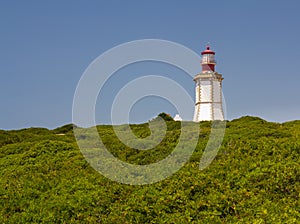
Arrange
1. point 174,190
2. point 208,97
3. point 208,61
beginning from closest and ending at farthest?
point 174,190 → point 208,97 → point 208,61

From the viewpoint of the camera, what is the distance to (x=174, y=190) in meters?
13.5

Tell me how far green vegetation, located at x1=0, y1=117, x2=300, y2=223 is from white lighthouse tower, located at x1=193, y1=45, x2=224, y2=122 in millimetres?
30094

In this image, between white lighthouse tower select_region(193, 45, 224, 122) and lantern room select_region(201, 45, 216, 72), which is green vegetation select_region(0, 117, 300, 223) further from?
lantern room select_region(201, 45, 216, 72)

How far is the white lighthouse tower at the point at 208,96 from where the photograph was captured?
47906mm

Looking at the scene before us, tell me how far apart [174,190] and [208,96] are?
3530 cm

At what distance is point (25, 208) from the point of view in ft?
45.2

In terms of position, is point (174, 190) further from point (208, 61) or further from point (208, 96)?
point (208, 61)

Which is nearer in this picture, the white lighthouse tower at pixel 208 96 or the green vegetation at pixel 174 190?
the green vegetation at pixel 174 190

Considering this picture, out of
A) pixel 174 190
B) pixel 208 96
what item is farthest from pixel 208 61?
pixel 174 190

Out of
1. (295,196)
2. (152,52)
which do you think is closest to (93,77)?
(152,52)

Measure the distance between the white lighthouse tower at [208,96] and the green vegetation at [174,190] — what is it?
30094mm

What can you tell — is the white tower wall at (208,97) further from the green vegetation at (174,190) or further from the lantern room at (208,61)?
the green vegetation at (174,190)

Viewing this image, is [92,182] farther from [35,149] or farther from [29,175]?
[35,149]

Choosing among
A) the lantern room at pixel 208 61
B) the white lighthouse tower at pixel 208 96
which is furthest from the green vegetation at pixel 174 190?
the lantern room at pixel 208 61
